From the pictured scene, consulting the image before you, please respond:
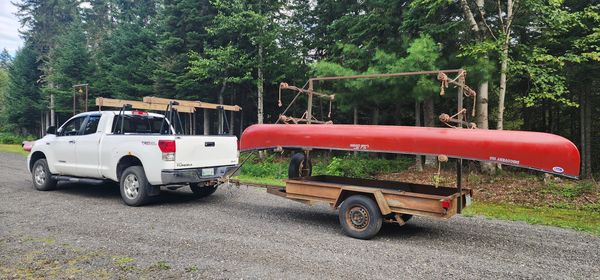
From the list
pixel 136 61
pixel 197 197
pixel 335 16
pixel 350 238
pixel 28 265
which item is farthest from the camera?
pixel 136 61

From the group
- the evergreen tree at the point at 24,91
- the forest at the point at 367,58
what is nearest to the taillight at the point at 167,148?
the forest at the point at 367,58

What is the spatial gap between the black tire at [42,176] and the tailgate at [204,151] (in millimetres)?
4867

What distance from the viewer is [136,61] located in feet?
102

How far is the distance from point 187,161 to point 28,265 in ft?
12.7

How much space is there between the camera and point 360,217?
6.69m

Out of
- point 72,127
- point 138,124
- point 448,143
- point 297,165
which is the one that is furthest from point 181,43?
point 448,143

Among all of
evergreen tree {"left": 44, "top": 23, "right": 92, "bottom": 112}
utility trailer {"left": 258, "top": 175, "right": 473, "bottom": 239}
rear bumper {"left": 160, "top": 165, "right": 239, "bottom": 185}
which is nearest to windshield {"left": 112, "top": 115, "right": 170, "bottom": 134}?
rear bumper {"left": 160, "top": 165, "right": 239, "bottom": 185}

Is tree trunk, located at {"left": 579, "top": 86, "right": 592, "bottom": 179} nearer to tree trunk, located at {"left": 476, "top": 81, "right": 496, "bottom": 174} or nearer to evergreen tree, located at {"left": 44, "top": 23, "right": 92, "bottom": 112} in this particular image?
tree trunk, located at {"left": 476, "top": 81, "right": 496, "bottom": 174}

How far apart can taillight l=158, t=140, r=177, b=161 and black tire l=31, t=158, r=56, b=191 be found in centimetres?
467

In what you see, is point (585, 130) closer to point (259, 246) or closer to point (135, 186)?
point (259, 246)

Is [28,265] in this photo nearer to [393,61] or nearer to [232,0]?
[393,61]

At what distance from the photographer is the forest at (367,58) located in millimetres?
13023

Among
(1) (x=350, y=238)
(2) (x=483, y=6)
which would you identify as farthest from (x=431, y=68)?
(1) (x=350, y=238)

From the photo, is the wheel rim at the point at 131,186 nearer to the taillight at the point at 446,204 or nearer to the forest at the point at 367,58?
the forest at the point at 367,58
